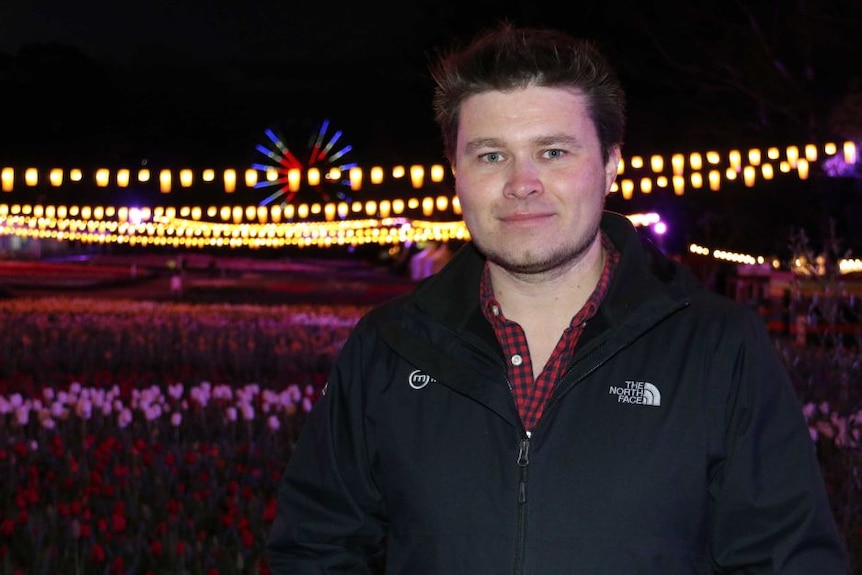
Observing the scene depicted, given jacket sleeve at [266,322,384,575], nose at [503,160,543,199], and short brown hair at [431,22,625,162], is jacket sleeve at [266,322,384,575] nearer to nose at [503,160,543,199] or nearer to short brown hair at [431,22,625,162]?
nose at [503,160,543,199]

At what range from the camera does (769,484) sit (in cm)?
234

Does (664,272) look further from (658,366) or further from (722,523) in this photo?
(722,523)

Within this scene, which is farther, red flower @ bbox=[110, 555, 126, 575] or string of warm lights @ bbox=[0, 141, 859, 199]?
string of warm lights @ bbox=[0, 141, 859, 199]

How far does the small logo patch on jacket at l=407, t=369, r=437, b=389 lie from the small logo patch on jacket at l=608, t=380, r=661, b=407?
1.31 feet

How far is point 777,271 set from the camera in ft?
161

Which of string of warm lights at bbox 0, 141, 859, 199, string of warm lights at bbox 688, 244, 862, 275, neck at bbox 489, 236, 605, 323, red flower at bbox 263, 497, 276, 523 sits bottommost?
red flower at bbox 263, 497, 276, 523

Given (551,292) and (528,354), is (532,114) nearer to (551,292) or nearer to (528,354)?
(551,292)

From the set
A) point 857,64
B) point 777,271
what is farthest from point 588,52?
point 777,271

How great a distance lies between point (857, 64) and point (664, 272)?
24.1 metres

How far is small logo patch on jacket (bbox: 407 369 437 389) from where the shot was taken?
2572 millimetres

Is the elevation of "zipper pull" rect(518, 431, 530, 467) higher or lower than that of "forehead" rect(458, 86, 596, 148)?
lower

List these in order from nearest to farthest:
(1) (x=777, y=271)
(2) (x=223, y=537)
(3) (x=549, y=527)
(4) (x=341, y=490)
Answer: (3) (x=549, y=527) → (4) (x=341, y=490) → (2) (x=223, y=537) → (1) (x=777, y=271)

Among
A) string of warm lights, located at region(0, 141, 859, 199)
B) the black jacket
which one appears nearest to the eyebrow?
the black jacket

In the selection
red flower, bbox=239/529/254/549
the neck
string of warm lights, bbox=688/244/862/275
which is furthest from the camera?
string of warm lights, bbox=688/244/862/275
